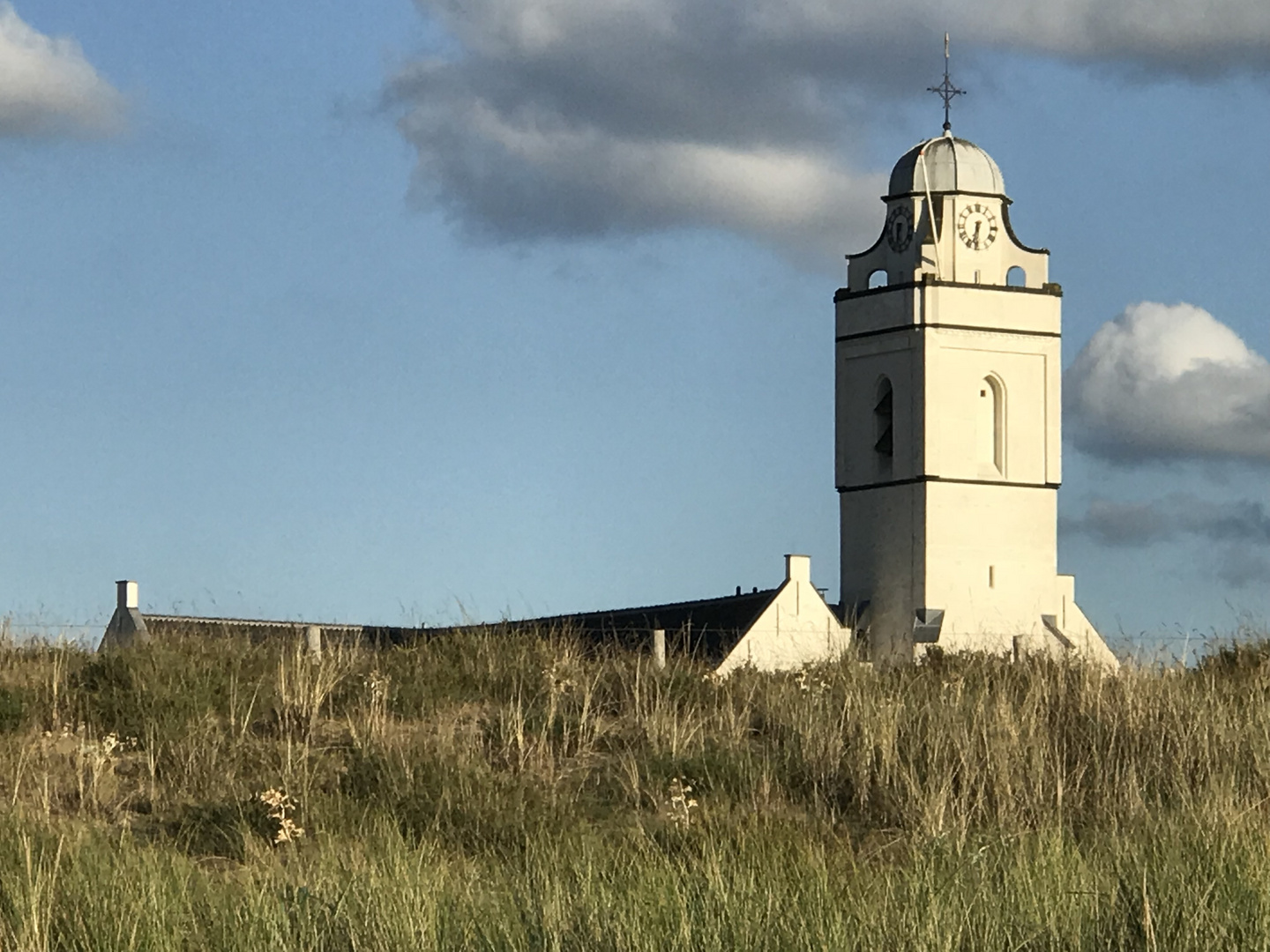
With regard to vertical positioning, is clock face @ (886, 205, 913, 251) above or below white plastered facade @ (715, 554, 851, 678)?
above

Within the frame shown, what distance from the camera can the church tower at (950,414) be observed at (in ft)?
223

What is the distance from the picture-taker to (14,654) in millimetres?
17578

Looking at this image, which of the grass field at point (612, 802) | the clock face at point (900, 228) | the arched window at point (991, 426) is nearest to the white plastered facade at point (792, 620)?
the arched window at point (991, 426)

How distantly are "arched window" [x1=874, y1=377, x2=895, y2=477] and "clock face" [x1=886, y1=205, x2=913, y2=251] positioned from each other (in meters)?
4.14

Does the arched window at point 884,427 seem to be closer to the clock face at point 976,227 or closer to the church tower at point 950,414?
the church tower at point 950,414

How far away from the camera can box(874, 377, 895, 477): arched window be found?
7050cm

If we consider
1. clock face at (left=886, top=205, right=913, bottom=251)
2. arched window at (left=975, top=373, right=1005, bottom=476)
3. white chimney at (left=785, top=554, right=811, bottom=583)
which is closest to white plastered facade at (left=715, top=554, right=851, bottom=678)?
white chimney at (left=785, top=554, right=811, bottom=583)

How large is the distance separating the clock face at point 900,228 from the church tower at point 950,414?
0.05m

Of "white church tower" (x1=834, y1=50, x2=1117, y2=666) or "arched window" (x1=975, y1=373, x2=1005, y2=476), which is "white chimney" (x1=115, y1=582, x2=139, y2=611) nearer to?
"white church tower" (x1=834, y1=50, x2=1117, y2=666)

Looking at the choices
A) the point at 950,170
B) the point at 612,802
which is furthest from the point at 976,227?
the point at 612,802

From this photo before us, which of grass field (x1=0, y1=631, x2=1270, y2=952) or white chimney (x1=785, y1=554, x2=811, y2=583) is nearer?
grass field (x1=0, y1=631, x2=1270, y2=952)

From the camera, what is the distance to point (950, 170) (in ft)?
236

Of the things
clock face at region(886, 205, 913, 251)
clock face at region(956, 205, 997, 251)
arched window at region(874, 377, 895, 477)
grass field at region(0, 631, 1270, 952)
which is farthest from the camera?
clock face at region(886, 205, 913, 251)

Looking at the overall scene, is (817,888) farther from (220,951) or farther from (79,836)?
(79,836)
